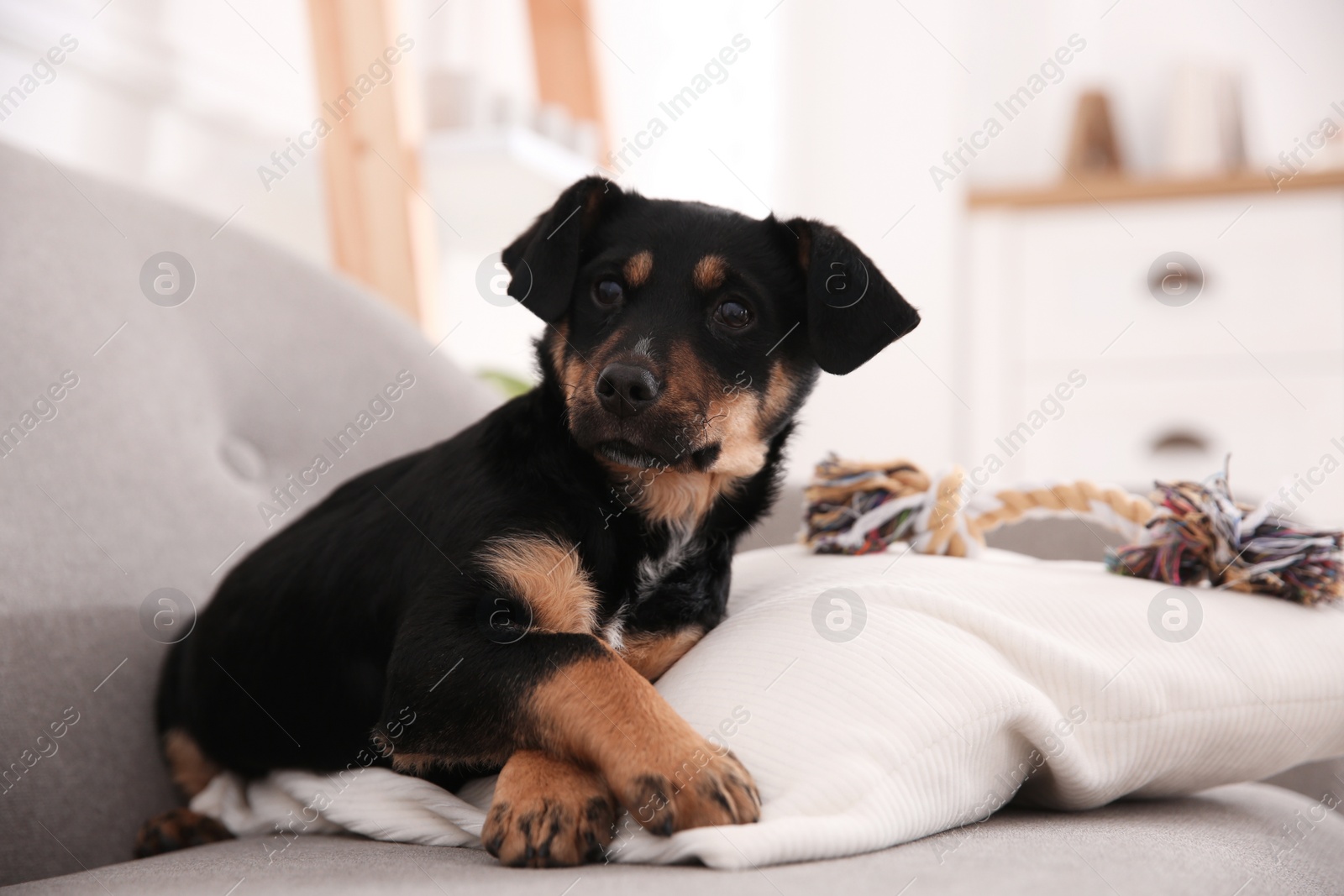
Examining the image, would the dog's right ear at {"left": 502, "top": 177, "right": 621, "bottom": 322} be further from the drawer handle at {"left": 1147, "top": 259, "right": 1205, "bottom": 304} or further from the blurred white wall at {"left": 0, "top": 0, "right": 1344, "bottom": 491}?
the drawer handle at {"left": 1147, "top": 259, "right": 1205, "bottom": 304}

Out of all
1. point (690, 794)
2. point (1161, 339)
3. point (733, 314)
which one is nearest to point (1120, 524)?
point (733, 314)

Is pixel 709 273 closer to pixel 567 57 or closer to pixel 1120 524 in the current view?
pixel 1120 524

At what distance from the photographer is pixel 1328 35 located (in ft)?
17.2

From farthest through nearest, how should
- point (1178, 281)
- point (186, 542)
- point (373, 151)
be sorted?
point (1178, 281) → point (373, 151) → point (186, 542)

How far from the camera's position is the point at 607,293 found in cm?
147

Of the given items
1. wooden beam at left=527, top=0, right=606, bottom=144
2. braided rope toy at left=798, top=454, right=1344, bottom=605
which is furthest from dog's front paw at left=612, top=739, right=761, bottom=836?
wooden beam at left=527, top=0, right=606, bottom=144

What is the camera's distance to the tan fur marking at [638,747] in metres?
0.98

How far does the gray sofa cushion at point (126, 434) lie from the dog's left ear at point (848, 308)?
82 centimetres

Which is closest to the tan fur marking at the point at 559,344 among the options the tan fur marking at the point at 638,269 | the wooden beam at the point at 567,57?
the tan fur marking at the point at 638,269

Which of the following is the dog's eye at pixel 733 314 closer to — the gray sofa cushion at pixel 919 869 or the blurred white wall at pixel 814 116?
the gray sofa cushion at pixel 919 869

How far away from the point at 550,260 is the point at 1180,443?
13.9 ft

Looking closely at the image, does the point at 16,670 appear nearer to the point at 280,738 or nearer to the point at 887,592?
the point at 280,738

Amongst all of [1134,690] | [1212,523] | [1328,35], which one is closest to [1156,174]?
[1328,35]

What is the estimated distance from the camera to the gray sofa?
947 mm
